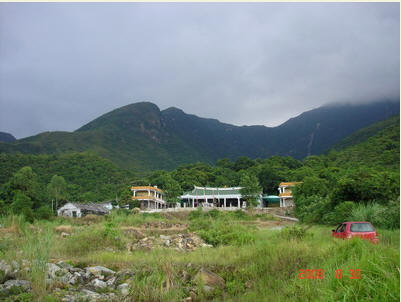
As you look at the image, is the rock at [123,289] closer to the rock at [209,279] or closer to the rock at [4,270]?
the rock at [209,279]

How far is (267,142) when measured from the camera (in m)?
143

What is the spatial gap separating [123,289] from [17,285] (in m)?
1.84

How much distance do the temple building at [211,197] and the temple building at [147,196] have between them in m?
4.02

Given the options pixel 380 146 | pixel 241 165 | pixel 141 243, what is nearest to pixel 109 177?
pixel 241 165

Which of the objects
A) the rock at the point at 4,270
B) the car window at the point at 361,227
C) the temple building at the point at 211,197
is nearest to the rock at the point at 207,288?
the rock at the point at 4,270

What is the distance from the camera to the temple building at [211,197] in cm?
5033

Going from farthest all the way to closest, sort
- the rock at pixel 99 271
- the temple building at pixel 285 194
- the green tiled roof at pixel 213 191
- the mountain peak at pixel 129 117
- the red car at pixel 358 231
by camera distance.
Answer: the mountain peak at pixel 129 117, the green tiled roof at pixel 213 191, the temple building at pixel 285 194, the red car at pixel 358 231, the rock at pixel 99 271

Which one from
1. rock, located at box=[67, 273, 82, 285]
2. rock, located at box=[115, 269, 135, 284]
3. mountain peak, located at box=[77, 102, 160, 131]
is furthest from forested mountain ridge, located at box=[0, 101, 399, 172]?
rock, located at box=[115, 269, 135, 284]

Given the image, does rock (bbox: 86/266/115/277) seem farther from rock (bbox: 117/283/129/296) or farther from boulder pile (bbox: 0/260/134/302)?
rock (bbox: 117/283/129/296)

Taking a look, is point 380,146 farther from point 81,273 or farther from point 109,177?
point 81,273

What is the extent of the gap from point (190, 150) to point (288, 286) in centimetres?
10294

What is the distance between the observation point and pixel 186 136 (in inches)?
4921
